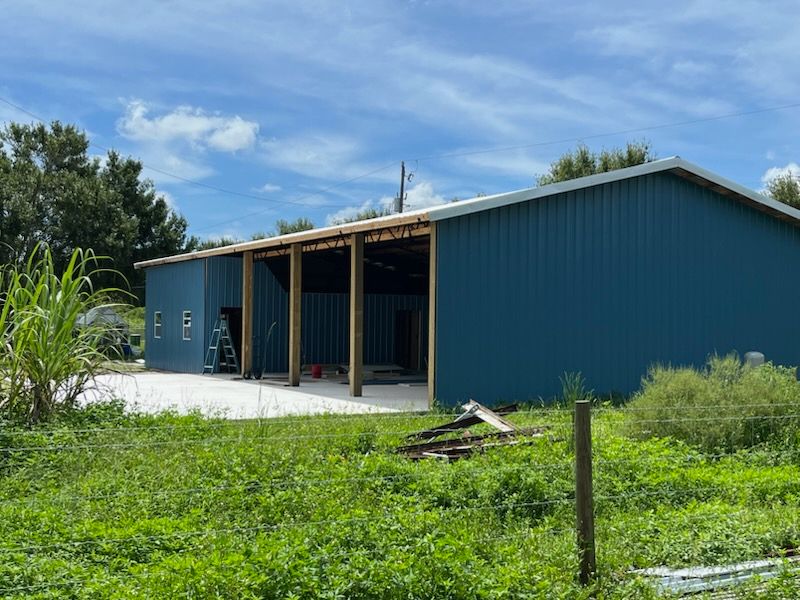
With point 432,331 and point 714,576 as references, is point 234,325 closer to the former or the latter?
point 432,331

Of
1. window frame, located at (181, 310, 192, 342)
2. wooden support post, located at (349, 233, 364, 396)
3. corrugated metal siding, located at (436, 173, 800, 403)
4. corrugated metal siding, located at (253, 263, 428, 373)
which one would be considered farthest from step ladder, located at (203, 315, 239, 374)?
corrugated metal siding, located at (436, 173, 800, 403)

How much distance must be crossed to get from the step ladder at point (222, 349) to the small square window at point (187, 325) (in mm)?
1307

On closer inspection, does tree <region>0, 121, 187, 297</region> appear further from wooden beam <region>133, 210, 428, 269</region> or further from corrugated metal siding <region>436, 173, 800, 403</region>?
corrugated metal siding <region>436, 173, 800, 403</region>

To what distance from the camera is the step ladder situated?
856 inches

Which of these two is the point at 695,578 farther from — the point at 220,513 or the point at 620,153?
the point at 620,153

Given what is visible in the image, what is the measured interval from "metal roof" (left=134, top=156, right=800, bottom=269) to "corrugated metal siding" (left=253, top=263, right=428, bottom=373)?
12.2ft

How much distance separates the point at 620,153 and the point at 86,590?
38.1m

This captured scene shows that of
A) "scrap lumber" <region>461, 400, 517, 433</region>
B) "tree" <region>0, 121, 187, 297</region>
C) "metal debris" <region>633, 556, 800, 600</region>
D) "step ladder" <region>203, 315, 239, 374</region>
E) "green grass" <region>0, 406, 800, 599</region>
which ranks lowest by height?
"metal debris" <region>633, 556, 800, 600</region>

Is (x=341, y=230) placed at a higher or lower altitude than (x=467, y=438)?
higher

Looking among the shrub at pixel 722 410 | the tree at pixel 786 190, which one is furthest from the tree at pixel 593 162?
the shrub at pixel 722 410

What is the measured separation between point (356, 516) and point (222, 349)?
17488mm

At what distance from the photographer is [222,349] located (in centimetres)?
2214

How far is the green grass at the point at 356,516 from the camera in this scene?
4277 mm

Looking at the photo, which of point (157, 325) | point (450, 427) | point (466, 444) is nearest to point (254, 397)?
point (450, 427)
